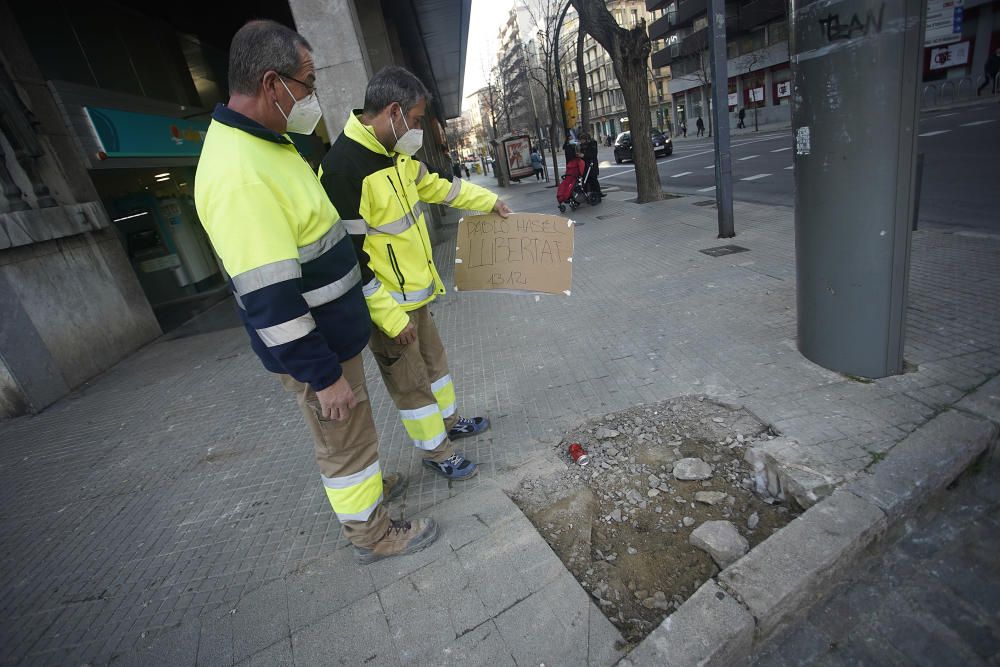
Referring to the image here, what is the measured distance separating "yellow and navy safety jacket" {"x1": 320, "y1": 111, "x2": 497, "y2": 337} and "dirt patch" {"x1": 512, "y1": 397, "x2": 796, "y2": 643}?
49.9 inches

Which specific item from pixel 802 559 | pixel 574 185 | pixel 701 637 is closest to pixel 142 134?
pixel 574 185

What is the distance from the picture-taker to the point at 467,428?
11.4ft

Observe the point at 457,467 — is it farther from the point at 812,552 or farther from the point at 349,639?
the point at 812,552

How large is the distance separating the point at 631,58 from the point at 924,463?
10636 mm

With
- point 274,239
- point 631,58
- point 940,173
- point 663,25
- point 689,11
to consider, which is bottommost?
point 940,173

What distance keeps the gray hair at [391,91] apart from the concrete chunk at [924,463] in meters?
2.87

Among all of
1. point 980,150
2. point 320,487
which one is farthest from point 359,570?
point 980,150

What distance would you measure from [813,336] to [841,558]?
1855 millimetres

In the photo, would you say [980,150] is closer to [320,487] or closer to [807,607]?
[807,607]

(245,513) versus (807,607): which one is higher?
(245,513)

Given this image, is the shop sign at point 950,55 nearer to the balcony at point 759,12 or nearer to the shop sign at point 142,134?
the balcony at point 759,12

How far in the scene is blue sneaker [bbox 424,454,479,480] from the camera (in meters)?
3.00

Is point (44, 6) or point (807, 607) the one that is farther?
point (44, 6)

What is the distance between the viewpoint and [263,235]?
1.79 meters
